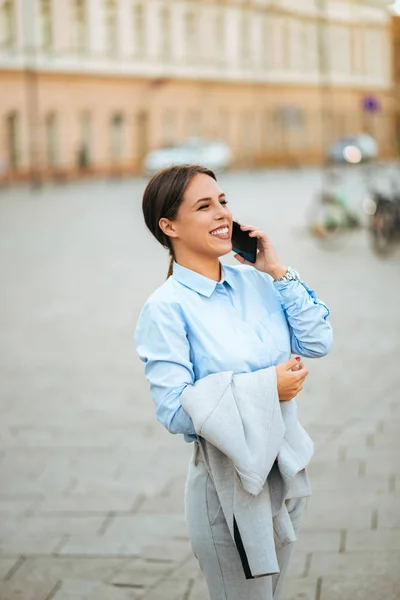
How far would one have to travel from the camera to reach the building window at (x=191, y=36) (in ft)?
180

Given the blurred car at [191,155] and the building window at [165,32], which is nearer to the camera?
the blurred car at [191,155]

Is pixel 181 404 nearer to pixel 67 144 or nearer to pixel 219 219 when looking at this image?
pixel 219 219

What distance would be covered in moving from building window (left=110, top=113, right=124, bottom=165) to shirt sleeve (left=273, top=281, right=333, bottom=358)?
1917 inches

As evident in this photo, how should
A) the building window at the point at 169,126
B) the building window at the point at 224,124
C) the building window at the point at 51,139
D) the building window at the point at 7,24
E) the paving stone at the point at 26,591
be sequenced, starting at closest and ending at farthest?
the paving stone at the point at 26,591 → the building window at the point at 7,24 → the building window at the point at 51,139 → the building window at the point at 169,126 → the building window at the point at 224,124

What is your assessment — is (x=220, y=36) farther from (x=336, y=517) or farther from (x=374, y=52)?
(x=336, y=517)

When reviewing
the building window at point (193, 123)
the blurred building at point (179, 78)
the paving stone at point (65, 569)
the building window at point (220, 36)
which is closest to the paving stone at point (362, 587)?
the paving stone at point (65, 569)

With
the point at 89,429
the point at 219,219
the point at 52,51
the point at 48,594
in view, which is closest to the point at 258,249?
the point at 219,219

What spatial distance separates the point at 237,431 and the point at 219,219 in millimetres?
541

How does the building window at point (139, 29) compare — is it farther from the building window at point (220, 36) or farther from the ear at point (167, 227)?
the ear at point (167, 227)

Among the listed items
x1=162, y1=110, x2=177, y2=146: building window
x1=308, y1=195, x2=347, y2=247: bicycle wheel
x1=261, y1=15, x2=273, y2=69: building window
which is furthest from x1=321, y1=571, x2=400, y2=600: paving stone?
x1=261, y1=15, x2=273, y2=69: building window

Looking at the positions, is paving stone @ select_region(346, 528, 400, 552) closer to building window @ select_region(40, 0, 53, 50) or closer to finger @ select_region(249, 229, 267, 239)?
finger @ select_region(249, 229, 267, 239)

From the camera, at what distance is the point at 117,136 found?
170 feet

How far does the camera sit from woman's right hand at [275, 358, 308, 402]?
2.79m

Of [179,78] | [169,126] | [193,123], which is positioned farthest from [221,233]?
[193,123]
